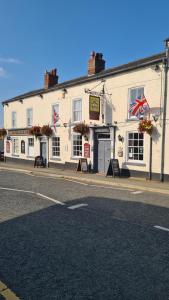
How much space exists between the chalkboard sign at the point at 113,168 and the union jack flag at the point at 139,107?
10.1 ft

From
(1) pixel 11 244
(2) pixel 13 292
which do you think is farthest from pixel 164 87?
(2) pixel 13 292

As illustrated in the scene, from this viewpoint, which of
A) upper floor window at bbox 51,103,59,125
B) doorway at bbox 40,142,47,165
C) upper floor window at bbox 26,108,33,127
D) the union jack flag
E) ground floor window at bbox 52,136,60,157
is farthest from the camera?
upper floor window at bbox 26,108,33,127

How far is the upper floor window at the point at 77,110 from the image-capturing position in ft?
64.0

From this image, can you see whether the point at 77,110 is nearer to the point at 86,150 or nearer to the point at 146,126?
the point at 86,150

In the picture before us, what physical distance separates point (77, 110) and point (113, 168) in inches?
235

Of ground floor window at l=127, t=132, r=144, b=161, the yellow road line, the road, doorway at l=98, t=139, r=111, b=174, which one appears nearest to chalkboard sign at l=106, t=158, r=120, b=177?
ground floor window at l=127, t=132, r=144, b=161

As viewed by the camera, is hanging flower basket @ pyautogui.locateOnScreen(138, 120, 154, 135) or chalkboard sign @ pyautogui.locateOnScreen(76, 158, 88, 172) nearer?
hanging flower basket @ pyautogui.locateOnScreen(138, 120, 154, 135)

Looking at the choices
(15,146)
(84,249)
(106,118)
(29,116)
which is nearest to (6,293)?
(84,249)

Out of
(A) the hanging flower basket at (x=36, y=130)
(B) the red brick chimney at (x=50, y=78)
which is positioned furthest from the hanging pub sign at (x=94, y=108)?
(B) the red brick chimney at (x=50, y=78)

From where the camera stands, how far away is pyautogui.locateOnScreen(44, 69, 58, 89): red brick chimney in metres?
24.1

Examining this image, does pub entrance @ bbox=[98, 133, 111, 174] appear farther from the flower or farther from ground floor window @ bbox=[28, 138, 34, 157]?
ground floor window @ bbox=[28, 138, 34, 157]

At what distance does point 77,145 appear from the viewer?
1983 cm

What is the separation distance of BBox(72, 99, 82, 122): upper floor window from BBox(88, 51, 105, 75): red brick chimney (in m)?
2.49

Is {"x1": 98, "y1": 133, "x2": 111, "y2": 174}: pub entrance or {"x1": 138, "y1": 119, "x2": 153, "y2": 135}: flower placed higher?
{"x1": 138, "y1": 119, "x2": 153, "y2": 135}: flower
